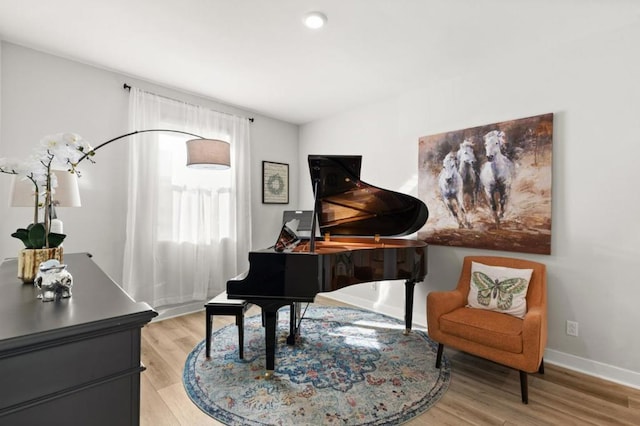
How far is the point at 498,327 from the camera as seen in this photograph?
7.42 feet

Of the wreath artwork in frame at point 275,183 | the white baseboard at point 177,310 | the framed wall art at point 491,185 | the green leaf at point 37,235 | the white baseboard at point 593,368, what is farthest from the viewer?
the wreath artwork in frame at point 275,183

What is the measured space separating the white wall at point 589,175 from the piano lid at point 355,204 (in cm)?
86

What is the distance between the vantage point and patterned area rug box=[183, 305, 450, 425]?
1.99m

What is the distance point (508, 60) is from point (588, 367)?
2.87m

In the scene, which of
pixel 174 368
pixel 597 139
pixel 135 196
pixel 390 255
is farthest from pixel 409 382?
pixel 135 196

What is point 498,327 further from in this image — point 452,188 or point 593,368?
point 452,188

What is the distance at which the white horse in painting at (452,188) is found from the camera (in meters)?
3.31

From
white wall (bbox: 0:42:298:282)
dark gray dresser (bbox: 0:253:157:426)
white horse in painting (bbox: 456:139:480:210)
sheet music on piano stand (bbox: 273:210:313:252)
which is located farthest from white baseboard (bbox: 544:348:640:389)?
white wall (bbox: 0:42:298:282)

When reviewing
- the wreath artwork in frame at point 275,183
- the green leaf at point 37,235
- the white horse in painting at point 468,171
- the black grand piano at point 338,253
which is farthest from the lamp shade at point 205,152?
the white horse in painting at point 468,171

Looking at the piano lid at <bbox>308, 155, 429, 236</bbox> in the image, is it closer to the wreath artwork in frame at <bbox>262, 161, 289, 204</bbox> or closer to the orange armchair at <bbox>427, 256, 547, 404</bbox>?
the orange armchair at <bbox>427, 256, 547, 404</bbox>

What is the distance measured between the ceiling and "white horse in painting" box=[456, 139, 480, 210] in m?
0.83

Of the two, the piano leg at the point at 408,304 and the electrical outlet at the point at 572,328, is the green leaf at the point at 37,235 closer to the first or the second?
the piano leg at the point at 408,304

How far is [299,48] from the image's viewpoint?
277 centimetres

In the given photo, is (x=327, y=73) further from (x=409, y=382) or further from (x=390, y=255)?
(x=409, y=382)
